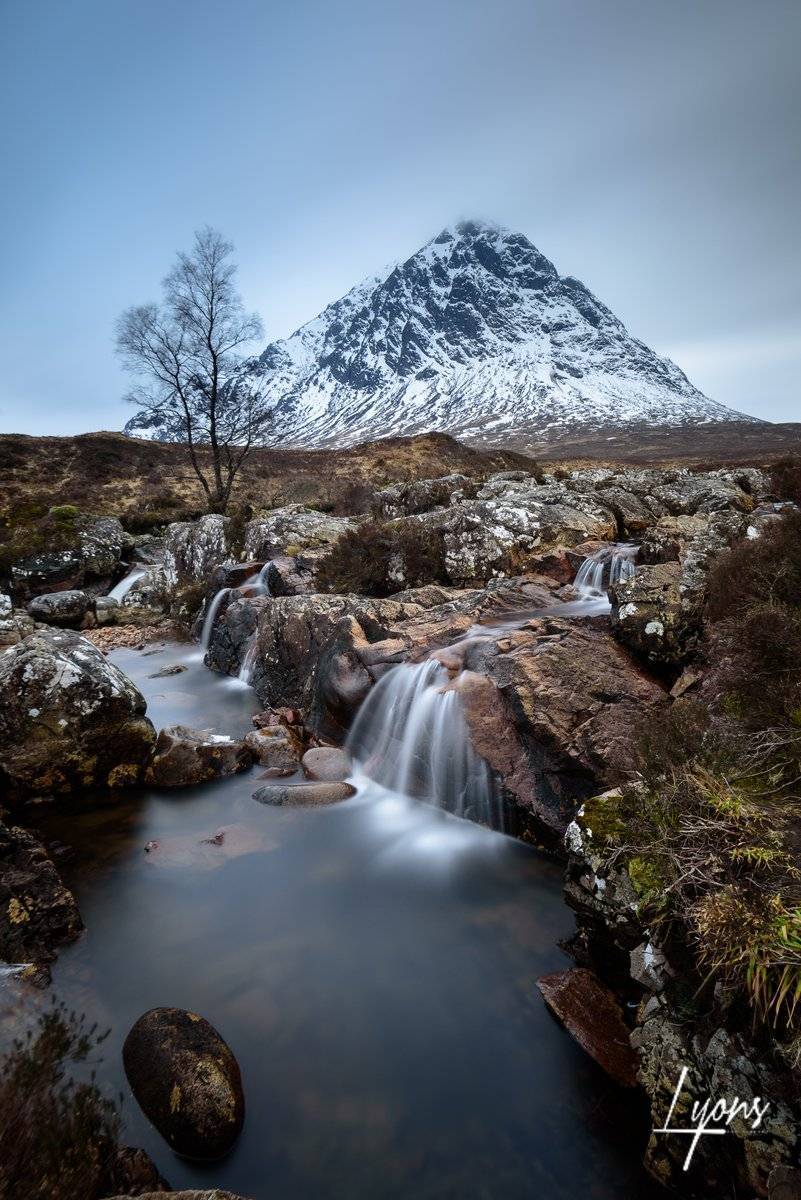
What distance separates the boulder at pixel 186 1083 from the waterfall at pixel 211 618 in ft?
37.7

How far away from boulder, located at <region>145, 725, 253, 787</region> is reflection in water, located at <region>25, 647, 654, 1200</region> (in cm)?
30

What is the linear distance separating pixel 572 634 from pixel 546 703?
140cm

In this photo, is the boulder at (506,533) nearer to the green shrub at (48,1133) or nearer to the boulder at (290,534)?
the boulder at (290,534)

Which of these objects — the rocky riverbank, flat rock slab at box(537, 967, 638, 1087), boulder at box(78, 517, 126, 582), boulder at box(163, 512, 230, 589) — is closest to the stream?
flat rock slab at box(537, 967, 638, 1087)

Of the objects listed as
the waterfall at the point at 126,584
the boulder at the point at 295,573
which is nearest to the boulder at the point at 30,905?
the boulder at the point at 295,573

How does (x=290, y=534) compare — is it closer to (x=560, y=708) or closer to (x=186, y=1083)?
(x=560, y=708)

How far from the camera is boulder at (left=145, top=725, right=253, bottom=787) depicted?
7.84m

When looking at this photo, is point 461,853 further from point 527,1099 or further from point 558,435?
point 558,435

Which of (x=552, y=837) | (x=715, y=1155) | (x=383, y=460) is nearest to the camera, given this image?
(x=715, y=1155)

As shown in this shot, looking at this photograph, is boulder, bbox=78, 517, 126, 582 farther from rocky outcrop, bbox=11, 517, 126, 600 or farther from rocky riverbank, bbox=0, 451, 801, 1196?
rocky riverbank, bbox=0, 451, 801, 1196

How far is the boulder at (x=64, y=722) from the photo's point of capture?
7066mm

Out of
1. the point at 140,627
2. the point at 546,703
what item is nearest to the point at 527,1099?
the point at 546,703

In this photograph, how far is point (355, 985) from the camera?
4.70m

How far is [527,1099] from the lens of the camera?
368 centimetres
